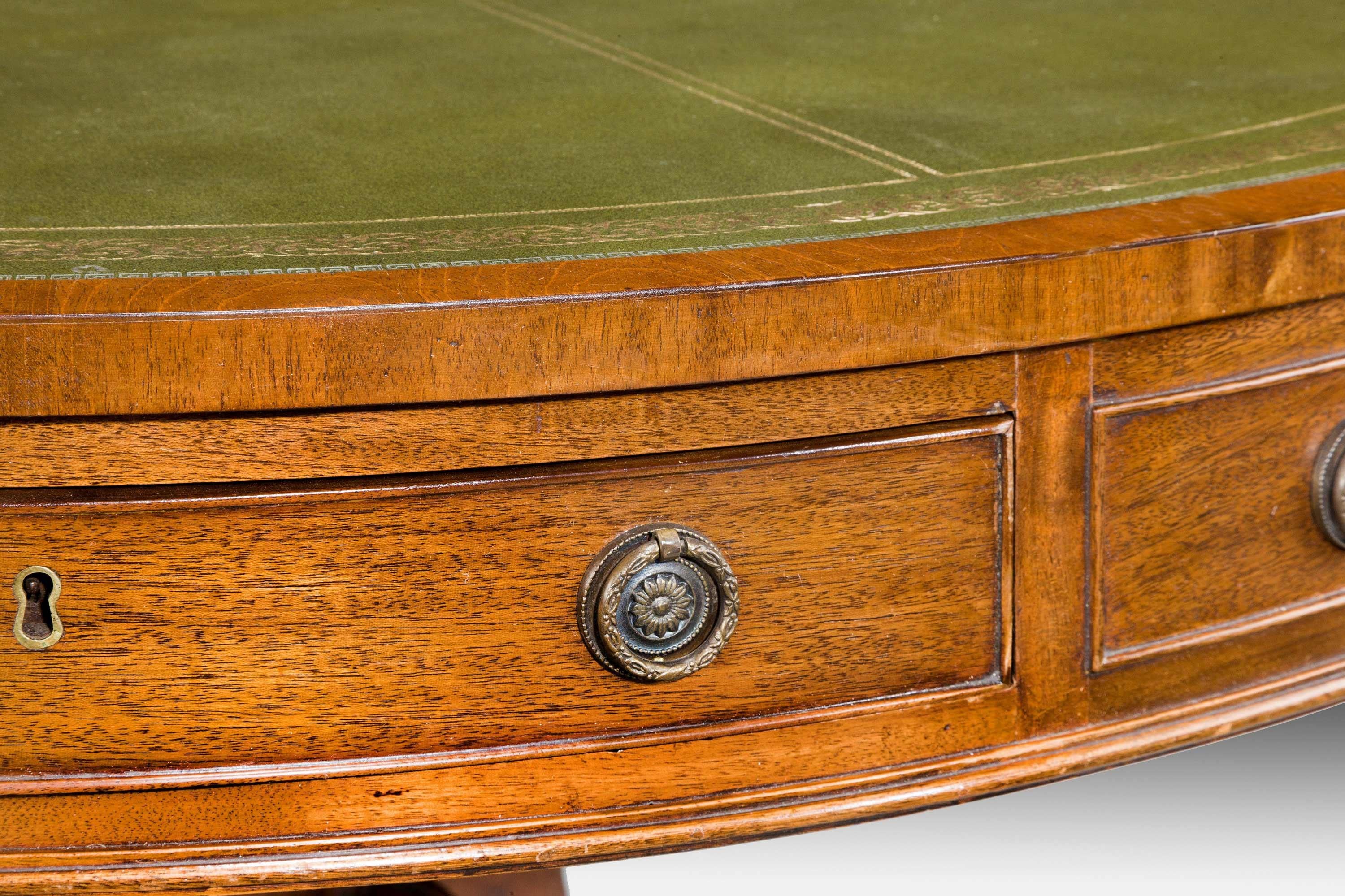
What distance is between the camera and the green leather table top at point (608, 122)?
0.72 m

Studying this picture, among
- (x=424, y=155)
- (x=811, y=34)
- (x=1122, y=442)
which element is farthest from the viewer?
(x=811, y=34)

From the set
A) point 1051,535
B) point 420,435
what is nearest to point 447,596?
point 420,435

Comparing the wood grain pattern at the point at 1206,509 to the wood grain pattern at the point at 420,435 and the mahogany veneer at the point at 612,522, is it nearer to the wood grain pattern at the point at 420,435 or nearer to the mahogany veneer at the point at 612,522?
the mahogany veneer at the point at 612,522

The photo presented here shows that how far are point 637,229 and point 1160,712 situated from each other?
344mm

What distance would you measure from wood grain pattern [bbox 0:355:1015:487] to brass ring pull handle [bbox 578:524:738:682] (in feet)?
0.14

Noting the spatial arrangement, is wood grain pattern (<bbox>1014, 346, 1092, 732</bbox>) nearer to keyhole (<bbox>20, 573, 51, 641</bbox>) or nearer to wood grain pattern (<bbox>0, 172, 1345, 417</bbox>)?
wood grain pattern (<bbox>0, 172, 1345, 417</bbox>)

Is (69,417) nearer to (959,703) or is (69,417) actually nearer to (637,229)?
(637,229)

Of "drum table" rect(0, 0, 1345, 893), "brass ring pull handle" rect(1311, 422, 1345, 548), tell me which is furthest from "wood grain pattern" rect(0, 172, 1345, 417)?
"brass ring pull handle" rect(1311, 422, 1345, 548)

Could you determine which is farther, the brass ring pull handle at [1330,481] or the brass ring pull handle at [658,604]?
the brass ring pull handle at [1330,481]

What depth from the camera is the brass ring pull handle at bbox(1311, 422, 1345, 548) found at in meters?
0.78

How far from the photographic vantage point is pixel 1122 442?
2.36ft

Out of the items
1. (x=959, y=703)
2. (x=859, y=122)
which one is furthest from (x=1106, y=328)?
(x=859, y=122)

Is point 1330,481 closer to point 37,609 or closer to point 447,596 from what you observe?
point 447,596

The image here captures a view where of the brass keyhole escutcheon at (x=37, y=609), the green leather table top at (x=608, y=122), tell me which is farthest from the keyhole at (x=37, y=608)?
the green leather table top at (x=608, y=122)
